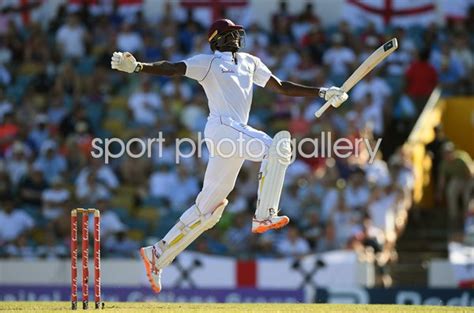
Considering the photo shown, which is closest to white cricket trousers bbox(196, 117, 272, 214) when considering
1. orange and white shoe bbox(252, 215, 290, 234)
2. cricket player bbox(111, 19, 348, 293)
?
cricket player bbox(111, 19, 348, 293)

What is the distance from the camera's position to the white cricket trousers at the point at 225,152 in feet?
30.6

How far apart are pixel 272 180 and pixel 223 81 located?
841 millimetres

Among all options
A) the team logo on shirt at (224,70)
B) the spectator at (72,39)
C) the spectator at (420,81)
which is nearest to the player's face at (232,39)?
the team logo on shirt at (224,70)

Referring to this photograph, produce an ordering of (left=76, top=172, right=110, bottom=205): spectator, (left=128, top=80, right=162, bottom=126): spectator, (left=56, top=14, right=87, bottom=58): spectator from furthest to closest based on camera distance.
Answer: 1. (left=56, top=14, right=87, bottom=58): spectator
2. (left=128, top=80, right=162, bottom=126): spectator
3. (left=76, top=172, right=110, bottom=205): spectator

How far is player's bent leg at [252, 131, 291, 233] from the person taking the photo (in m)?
9.21

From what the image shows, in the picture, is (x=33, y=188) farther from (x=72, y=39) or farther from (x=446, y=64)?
(x=446, y=64)

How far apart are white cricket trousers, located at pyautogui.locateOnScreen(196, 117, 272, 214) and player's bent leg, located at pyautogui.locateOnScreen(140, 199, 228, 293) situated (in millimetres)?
58

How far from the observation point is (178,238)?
9875mm

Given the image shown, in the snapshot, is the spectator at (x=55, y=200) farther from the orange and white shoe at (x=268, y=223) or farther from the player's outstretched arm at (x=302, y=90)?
the orange and white shoe at (x=268, y=223)

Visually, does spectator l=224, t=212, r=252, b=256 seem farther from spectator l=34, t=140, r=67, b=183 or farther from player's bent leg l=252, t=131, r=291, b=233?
player's bent leg l=252, t=131, r=291, b=233

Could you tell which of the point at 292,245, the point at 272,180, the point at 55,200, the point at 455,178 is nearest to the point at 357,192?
the point at 292,245

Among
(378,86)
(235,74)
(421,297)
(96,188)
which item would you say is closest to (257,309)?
(235,74)

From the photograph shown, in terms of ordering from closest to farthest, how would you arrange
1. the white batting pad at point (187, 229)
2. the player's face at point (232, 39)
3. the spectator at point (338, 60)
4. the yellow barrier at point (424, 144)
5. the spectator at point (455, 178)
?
the player's face at point (232, 39), the white batting pad at point (187, 229), the spectator at point (455, 178), the yellow barrier at point (424, 144), the spectator at point (338, 60)

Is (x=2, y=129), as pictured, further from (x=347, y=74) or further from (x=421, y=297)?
(x=421, y=297)
